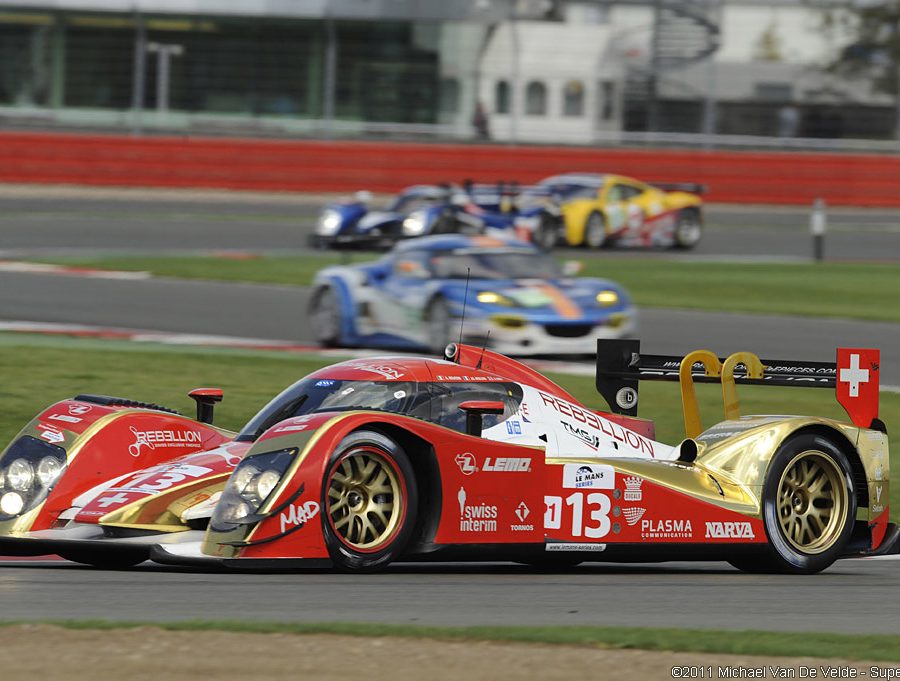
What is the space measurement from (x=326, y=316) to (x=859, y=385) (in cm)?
990

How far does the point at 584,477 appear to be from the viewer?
24.2ft

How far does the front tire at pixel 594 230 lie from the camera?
29.7 meters

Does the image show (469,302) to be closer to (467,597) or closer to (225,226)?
(467,597)

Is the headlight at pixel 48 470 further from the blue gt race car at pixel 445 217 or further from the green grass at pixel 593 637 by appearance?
the blue gt race car at pixel 445 217

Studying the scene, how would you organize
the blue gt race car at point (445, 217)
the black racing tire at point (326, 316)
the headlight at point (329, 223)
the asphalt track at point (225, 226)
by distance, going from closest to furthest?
the black racing tire at point (326, 316), the blue gt race car at point (445, 217), the headlight at point (329, 223), the asphalt track at point (225, 226)

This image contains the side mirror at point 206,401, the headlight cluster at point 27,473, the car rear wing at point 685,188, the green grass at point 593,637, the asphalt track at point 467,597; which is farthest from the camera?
the car rear wing at point 685,188

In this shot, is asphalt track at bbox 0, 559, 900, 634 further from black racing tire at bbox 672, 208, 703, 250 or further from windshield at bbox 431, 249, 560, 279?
black racing tire at bbox 672, 208, 703, 250

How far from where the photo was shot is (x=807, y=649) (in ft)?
18.6

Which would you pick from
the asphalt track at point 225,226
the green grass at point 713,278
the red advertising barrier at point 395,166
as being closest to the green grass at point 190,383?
the green grass at point 713,278

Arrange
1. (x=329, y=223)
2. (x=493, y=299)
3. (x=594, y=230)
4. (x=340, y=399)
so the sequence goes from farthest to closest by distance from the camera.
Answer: (x=594, y=230)
(x=329, y=223)
(x=493, y=299)
(x=340, y=399)

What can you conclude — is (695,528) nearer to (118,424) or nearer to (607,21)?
(118,424)

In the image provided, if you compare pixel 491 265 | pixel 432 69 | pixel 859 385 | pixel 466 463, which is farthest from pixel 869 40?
pixel 466 463

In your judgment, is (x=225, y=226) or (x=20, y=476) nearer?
(x=20, y=476)

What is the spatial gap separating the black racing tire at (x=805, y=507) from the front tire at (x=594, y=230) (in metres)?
21.8
